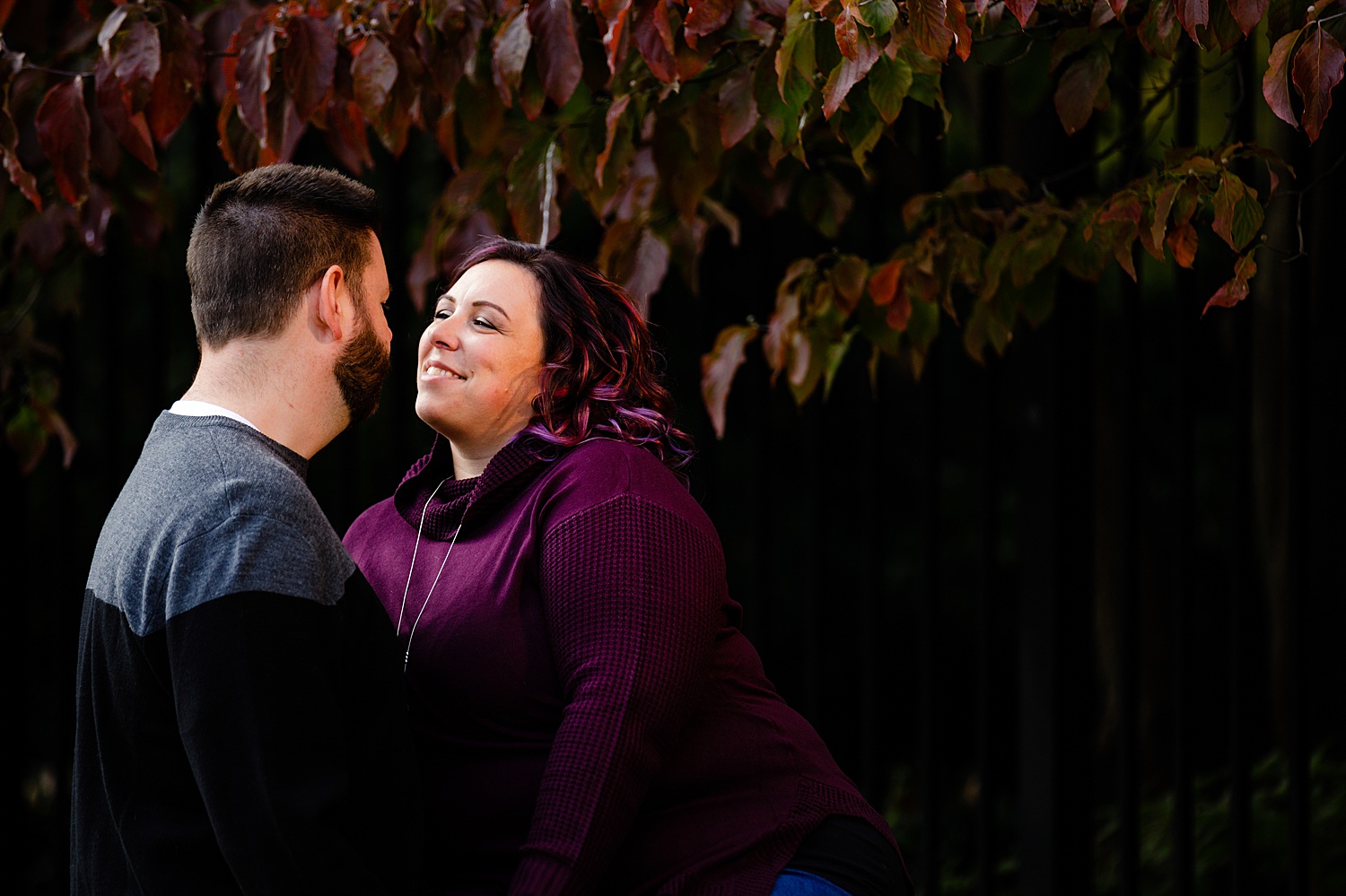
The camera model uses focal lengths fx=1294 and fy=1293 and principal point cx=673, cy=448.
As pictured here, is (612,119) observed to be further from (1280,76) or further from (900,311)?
(1280,76)

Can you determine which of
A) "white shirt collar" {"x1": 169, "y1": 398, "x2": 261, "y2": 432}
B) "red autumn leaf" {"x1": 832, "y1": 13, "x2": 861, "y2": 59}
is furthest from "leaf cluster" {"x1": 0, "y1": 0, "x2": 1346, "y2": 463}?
"white shirt collar" {"x1": 169, "y1": 398, "x2": 261, "y2": 432}

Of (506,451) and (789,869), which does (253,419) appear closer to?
(506,451)

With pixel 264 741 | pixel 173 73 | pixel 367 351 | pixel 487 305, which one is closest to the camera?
pixel 264 741

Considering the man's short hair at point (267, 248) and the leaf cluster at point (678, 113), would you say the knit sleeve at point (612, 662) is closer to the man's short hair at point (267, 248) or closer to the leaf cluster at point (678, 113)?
the man's short hair at point (267, 248)

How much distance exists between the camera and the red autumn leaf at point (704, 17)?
1848 mm

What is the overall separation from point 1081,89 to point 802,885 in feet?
4.23

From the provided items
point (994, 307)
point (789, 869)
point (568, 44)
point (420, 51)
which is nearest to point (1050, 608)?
point (994, 307)

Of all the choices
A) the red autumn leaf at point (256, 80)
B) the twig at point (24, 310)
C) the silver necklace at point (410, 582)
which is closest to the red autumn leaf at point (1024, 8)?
the silver necklace at point (410, 582)

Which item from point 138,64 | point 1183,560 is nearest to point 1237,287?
point 1183,560

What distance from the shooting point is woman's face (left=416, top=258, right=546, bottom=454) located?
6.29 ft

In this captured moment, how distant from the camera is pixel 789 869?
1615 mm

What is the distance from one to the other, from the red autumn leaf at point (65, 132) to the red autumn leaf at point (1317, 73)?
193 centimetres

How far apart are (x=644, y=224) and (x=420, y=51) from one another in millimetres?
553

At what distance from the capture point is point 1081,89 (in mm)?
2045
